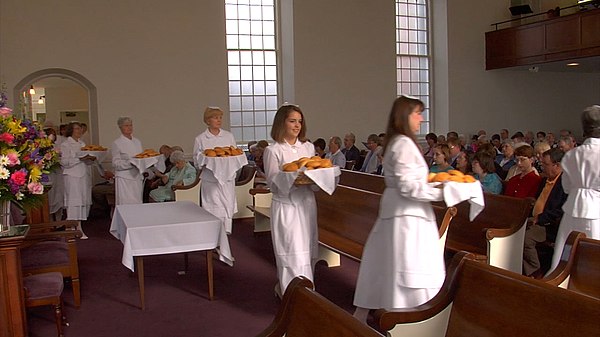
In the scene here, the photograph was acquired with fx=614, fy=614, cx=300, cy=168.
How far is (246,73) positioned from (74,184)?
6.01 m

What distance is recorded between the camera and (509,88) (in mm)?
16141

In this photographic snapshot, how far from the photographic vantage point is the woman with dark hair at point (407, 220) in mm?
3609

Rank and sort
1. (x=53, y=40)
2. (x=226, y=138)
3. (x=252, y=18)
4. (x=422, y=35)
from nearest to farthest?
(x=226, y=138), (x=53, y=40), (x=252, y=18), (x=422, y=35)

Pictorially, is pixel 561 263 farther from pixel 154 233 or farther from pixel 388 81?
pixel 388 81

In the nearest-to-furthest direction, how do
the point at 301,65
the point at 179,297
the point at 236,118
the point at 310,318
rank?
1. the point at 310,318
2. the point at 179,297
3. the point at 301,65
4. the point at 236,118

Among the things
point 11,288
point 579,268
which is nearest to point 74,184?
point 11,288

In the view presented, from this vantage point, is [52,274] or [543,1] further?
[543,1]

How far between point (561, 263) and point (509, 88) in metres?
13.9

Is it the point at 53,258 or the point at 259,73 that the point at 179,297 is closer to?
A: the point at 53,258

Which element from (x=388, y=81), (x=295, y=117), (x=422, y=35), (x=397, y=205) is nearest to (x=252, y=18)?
(x=388, y=81)

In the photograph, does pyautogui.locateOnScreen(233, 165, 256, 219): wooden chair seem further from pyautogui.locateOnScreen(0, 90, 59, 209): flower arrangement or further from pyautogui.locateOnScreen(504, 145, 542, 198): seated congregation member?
pyautogui.locateOnScreen(0, 90, 59, 209): flower arrangement

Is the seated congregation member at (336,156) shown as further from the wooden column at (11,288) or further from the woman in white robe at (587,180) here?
the wooden column at (11,288)

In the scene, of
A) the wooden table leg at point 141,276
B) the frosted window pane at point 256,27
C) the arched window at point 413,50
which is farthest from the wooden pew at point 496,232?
the arched window at point 413,50

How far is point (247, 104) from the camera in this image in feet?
46.0
